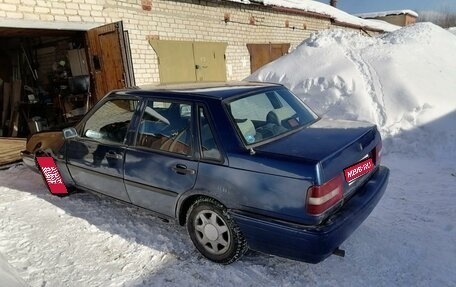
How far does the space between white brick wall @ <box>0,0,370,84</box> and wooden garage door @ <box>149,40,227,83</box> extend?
16 centimetres

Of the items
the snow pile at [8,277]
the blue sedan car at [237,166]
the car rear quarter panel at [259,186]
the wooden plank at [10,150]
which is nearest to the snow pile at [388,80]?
the blue sedan car at [237,166]

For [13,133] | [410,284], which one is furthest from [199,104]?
[13,133]

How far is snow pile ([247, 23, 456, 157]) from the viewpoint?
5.30 meters

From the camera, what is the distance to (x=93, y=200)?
4.08 m

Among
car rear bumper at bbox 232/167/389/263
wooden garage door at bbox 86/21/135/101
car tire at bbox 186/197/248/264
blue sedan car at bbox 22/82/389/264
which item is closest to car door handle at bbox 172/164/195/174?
blue sedan car at bbox 22/82/389/264

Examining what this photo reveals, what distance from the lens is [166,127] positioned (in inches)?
116

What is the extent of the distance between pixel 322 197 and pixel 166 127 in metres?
1.45

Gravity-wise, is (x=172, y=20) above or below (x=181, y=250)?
above

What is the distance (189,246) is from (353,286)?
138 centimetres

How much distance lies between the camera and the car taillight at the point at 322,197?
2.17 meters

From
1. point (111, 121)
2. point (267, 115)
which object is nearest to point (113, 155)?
point (111, 121)

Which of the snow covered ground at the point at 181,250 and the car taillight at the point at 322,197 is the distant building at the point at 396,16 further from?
the car taillight at the point at 322,197

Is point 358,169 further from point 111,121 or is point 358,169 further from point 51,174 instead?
point 51,174

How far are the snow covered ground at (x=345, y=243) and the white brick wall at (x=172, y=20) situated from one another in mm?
2841
